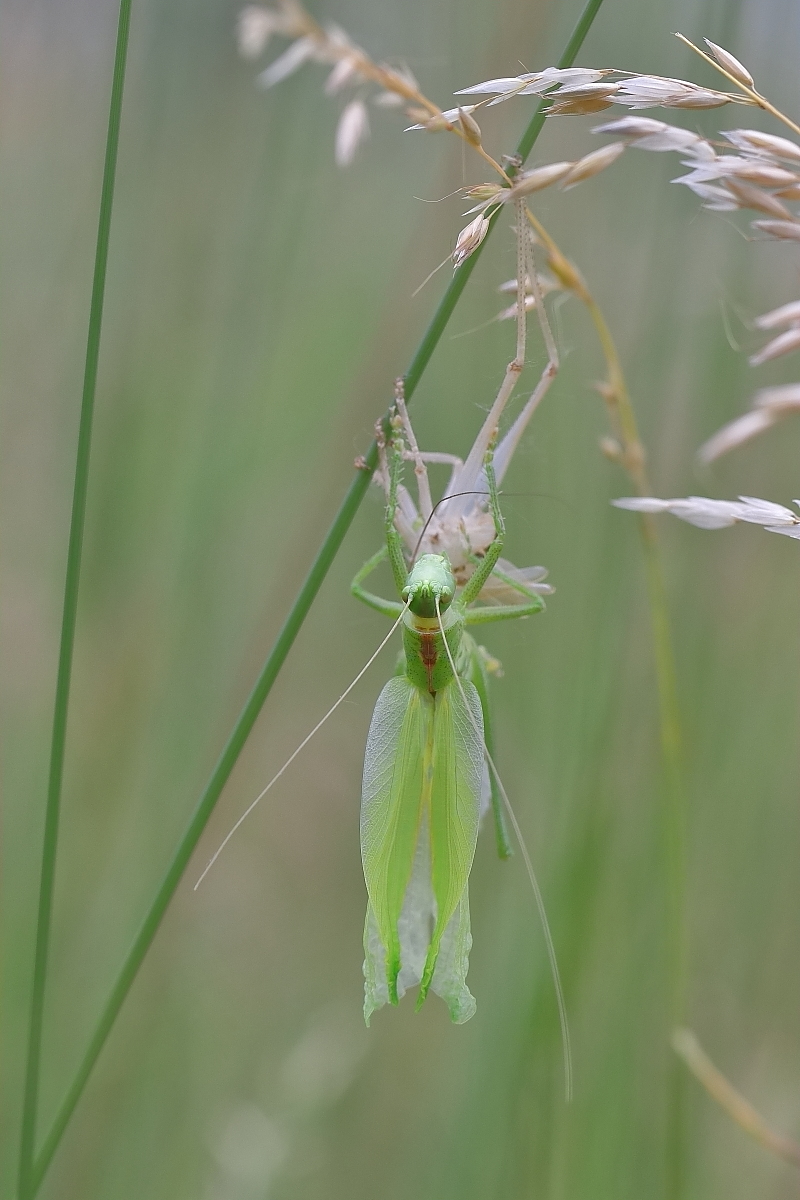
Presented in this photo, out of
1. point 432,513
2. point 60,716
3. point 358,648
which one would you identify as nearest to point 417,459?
point 432,513

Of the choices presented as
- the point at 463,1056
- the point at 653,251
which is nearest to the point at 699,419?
the point at 653,251

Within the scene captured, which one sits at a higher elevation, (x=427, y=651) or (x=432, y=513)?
(x=432, y=513)

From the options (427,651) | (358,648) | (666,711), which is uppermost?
(427,651)

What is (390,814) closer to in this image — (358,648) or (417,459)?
(417,459)

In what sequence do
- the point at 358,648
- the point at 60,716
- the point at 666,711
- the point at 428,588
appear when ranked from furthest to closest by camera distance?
1. the point at 358,648
2. the point at 666,711
3. the point at 428,588
4. the point at 60,716

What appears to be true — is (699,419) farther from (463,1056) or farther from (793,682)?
(463,1056)

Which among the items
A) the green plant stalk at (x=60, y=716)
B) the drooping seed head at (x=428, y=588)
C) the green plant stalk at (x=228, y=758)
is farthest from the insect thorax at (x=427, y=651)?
the green plant stalk at (x=60, y=716)
